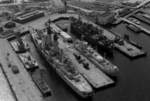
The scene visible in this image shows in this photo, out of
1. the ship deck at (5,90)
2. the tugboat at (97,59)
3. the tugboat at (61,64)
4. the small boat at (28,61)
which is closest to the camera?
the ship deck at (5,90)

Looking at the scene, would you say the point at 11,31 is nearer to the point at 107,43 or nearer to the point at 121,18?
the point at 107,43

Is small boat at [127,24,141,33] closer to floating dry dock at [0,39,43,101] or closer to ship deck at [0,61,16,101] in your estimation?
floating dry dock at [0,39,43,101]

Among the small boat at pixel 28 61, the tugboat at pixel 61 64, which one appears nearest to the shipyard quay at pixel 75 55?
the tugboat at pixel 61 64

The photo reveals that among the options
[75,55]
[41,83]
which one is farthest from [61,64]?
[41,83]

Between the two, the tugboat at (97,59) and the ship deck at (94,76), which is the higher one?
the tugboat at (97,59)

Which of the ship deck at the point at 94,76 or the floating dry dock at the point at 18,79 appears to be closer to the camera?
the floating dry dock at the point at 18,79

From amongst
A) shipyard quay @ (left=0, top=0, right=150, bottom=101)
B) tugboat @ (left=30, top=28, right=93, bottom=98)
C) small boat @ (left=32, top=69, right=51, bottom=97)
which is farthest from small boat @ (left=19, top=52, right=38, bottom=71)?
tugboat @ (left=30, top=28, right=93, bottom=98)

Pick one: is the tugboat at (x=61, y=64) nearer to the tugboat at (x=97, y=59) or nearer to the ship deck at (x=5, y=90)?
the tugboat at (x=97, y=59)
